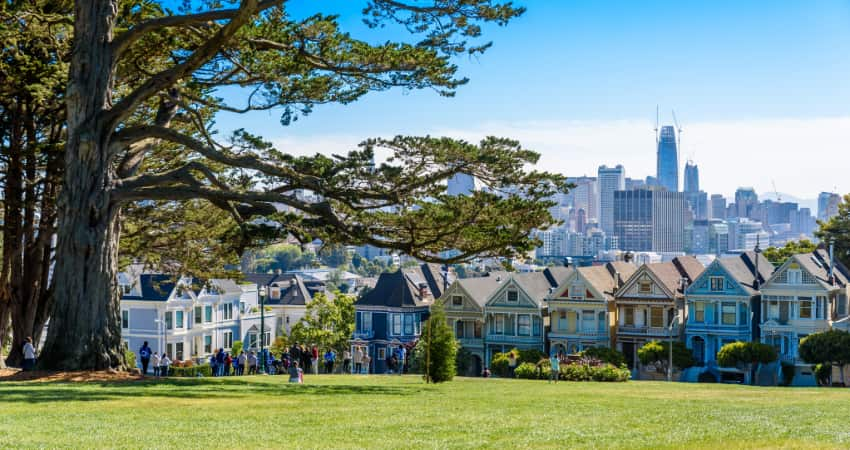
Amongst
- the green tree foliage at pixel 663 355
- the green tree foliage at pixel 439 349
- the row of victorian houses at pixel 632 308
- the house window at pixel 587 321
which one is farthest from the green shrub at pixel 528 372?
the house window at pixel 587 321

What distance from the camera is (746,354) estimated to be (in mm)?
54344

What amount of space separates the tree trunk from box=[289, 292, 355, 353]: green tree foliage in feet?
134

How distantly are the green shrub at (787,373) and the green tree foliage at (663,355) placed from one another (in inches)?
194

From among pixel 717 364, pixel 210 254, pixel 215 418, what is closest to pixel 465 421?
pixel 215 418

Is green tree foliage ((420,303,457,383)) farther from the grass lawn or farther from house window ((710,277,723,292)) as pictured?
house window ((710,277,723,292))

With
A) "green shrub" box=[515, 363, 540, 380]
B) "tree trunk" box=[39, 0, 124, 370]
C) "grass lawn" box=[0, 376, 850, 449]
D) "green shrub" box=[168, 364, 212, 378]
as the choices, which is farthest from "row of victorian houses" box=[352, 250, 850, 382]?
"grass lawn" box=[0, 376, 850, 449]

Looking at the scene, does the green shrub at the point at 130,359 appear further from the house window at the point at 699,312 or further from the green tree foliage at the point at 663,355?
the house window at the point at 699,312

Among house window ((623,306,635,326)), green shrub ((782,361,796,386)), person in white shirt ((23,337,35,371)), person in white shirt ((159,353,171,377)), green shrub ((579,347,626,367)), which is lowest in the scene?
green shrub ((782,361,796,386))

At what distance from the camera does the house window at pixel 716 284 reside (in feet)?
195

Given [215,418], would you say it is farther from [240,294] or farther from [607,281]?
[240,294]

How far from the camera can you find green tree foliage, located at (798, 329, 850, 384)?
49.9 meters

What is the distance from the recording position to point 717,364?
190 feet

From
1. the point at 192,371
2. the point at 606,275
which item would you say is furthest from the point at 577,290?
the point at 192,371

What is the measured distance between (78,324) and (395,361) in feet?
83.4
